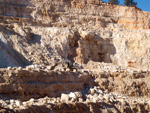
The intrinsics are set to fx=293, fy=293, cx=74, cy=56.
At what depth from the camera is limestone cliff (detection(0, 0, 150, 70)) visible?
19703 mm

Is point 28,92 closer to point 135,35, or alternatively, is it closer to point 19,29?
point 19,29

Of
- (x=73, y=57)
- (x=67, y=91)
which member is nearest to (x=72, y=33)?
(x=73, y=57)

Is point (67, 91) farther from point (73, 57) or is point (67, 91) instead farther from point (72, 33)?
point (72, 33)

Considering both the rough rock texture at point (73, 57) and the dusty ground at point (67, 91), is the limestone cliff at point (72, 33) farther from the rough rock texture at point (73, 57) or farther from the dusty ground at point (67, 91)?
the dusty ground at point (67, 91)

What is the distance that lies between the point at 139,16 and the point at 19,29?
15.8 metres

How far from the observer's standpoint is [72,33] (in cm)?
2347

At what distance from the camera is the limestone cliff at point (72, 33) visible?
19.7 metres

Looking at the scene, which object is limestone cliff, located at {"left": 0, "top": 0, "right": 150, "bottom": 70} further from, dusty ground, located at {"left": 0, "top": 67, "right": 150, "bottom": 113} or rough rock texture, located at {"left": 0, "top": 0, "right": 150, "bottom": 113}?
dusty ground, located at {"left": 0, "top": 67, "right": 150, "bottom": 113}

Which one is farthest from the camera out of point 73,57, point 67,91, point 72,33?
point 72,33

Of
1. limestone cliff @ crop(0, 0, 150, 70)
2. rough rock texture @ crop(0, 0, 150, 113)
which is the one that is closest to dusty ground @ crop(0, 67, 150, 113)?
rough rock texture @ crop(0, 0, 150, 113)

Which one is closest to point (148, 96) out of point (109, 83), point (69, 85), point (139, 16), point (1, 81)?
point (109, 83)

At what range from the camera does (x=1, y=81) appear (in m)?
11.0

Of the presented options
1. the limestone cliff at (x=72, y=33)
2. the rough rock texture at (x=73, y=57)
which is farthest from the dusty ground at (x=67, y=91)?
the limestone cliff at (x=72, y=33)

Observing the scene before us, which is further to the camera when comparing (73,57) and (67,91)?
(73,57)
